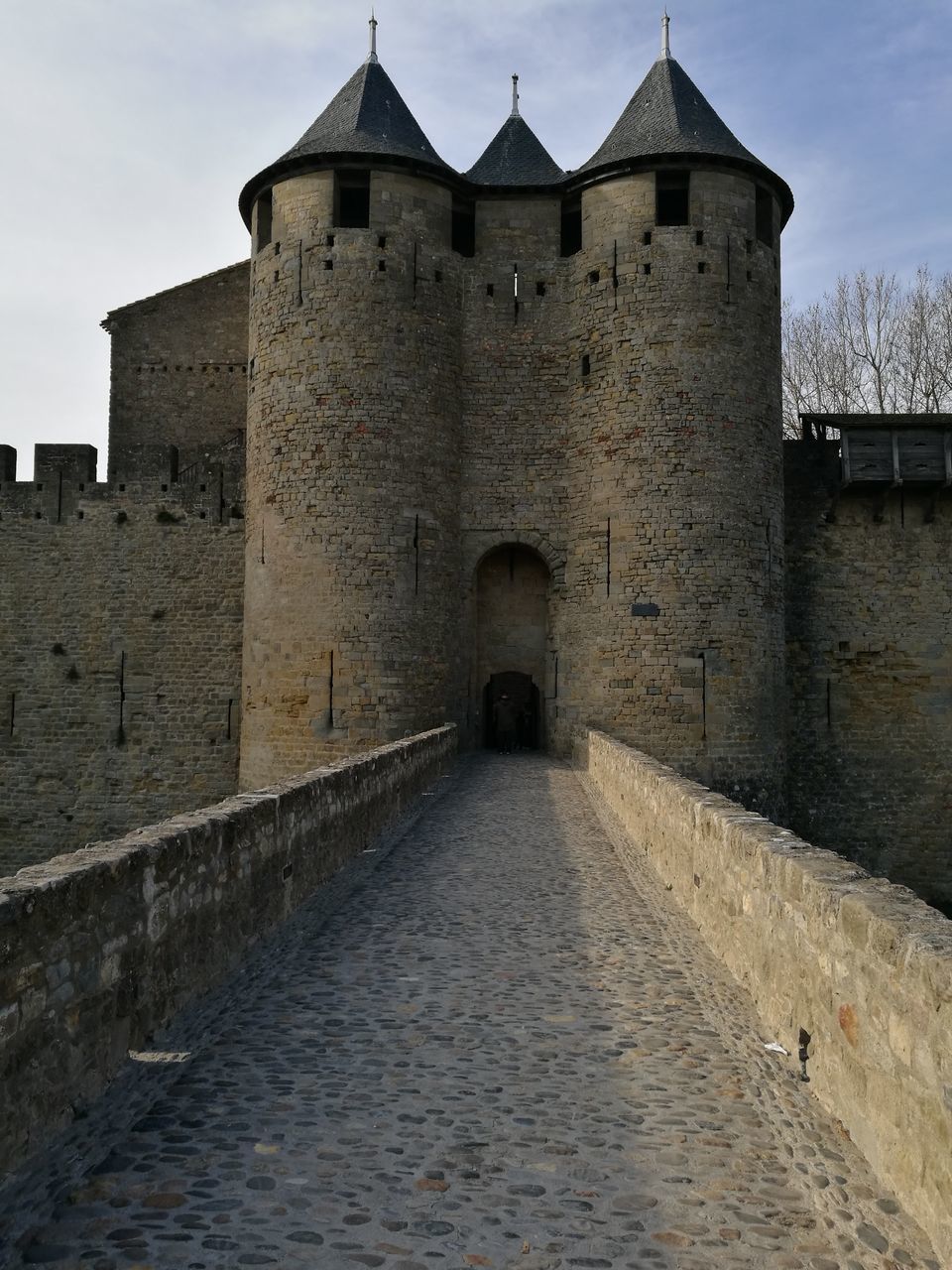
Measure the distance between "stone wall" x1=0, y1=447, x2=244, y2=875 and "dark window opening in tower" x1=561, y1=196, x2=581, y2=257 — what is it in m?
6.98

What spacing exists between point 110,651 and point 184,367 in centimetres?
608

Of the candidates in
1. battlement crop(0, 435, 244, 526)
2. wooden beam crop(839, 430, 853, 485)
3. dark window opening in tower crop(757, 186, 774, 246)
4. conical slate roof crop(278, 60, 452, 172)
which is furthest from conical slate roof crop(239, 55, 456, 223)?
wooden beam crop(839, 430, 853, 485)

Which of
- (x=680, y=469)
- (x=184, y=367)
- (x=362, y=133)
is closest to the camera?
(x=680, y=469)

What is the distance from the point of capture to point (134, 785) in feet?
56.5

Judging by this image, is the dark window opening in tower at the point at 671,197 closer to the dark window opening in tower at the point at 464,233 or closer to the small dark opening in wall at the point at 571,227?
the small dark opening in wall at the point at 571,227

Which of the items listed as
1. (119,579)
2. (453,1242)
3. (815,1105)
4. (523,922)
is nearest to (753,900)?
(815,1105)

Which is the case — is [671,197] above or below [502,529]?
above

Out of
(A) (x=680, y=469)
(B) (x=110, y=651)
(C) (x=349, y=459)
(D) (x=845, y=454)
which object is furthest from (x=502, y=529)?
(B) (x=110, y=651)

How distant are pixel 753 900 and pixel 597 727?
34.3 ft

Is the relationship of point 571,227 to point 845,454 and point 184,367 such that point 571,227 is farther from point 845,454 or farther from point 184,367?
point 184,367

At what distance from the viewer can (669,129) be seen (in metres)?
16.0

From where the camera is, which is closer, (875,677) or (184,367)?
(875,677)

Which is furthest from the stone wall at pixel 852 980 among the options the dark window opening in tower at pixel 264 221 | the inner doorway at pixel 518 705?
the dark window opening in tower at pixel 264 221

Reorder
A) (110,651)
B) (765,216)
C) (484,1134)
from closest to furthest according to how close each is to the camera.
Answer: (484,1134)
(765,216)
(110,651)
